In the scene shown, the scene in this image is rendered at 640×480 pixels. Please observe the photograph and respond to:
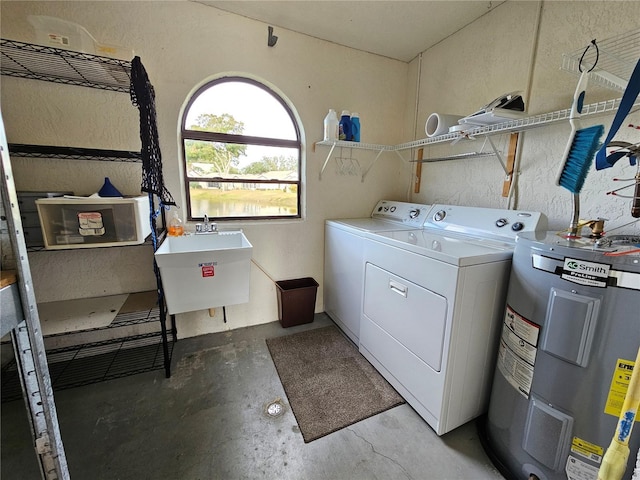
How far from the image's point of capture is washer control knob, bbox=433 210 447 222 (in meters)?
2.01

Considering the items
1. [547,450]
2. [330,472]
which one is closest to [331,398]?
[330,472]

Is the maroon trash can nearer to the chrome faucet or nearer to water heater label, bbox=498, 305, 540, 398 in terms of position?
the chrome faucet

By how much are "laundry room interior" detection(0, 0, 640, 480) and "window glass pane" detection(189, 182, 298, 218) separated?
0.05 meters

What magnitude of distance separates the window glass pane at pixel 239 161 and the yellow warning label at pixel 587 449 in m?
2.33

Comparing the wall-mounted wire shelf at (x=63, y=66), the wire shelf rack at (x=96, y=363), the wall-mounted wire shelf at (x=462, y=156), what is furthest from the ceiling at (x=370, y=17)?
the wire shelf rack at (x=96, y=363)

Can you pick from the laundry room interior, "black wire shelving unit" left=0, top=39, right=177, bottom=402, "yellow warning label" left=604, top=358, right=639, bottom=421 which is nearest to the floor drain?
the laundry room interior

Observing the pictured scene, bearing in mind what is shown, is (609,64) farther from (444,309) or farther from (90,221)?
(90,221)

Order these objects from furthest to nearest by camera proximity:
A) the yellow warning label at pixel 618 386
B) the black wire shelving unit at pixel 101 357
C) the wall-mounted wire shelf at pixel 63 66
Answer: the black wire shelving unit at pixel 101 357 < the wall-mounted wire shelf at pixel 63 66 < the yellow warning label at pixel 618 386

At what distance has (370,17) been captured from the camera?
77.7 inches

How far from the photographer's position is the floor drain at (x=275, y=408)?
151 cm

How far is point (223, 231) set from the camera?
7.19 feet

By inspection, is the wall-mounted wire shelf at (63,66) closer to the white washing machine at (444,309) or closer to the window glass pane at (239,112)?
the window glass pane at (239,112)

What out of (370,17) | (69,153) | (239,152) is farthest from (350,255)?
(69,153)

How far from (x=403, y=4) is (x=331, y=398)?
2.68m
